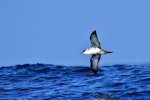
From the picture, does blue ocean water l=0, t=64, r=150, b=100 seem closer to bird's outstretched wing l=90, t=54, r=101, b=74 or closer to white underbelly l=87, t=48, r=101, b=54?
bird's outstretched wing l=90, t=54, r=101, b=74

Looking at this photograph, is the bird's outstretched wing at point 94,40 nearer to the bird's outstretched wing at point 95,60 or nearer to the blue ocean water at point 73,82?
the bird's outstretched wing at point 95,60

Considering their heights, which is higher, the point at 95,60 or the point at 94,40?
the point at 94,40

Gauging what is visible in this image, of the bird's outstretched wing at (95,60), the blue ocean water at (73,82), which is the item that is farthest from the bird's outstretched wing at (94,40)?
the blue ocean water at (73,82)

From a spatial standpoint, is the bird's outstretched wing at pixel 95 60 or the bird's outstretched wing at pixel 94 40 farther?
the bird's outstretched wing at pixel 95 60

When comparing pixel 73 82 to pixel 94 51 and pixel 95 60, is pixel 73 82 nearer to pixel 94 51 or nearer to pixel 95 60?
pixel 95 60

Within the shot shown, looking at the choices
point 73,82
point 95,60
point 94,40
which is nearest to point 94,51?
point 94,40

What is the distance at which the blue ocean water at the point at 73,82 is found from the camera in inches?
808

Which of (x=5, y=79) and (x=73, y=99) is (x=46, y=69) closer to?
(x=5, y=79)

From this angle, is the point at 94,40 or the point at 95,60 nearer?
the point at 94,40

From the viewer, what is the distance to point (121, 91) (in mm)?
20719

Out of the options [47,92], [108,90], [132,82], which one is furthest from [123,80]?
[47,92]

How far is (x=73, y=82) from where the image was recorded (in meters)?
23.5

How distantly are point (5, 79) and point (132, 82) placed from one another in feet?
24.6

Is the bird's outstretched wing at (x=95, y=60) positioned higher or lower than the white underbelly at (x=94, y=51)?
lower
